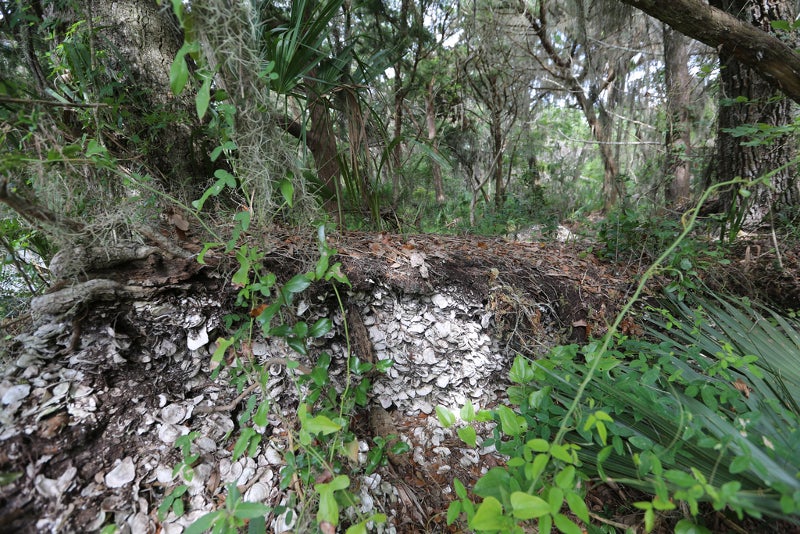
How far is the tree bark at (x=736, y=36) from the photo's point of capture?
6.44 feet

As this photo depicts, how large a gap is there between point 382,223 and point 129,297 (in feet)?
4.34

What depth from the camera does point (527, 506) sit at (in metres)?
0.75

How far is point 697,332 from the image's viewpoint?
153 centimetres

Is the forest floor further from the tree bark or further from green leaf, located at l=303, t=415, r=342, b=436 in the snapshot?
the tree bark

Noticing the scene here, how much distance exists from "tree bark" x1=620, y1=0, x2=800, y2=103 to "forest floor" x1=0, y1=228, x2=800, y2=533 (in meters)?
1.14

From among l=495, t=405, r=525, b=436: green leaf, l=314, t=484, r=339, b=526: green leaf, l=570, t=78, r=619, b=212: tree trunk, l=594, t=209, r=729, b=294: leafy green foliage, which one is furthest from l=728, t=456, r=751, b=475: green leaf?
l=570, t=78, r=619, b=212: tree trunk

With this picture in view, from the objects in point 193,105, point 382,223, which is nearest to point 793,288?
point 382,223

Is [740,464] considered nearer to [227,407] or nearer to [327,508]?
[327,508]

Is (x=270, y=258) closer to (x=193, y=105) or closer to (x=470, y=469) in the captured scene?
(x=193, y=105)

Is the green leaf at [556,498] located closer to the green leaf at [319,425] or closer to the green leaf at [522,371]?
the green leaf at [522,371]

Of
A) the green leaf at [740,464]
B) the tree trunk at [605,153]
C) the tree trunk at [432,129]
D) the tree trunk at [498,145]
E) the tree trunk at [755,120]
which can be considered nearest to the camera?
the green leaf at [740,464]

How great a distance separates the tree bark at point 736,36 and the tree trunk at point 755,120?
212 millimetres

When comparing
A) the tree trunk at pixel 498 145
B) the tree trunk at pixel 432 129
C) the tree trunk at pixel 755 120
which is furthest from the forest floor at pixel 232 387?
the tree trunk at pixel 498 145

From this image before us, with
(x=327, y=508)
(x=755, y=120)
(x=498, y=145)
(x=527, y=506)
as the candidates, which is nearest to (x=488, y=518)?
(x=527, y=506)
